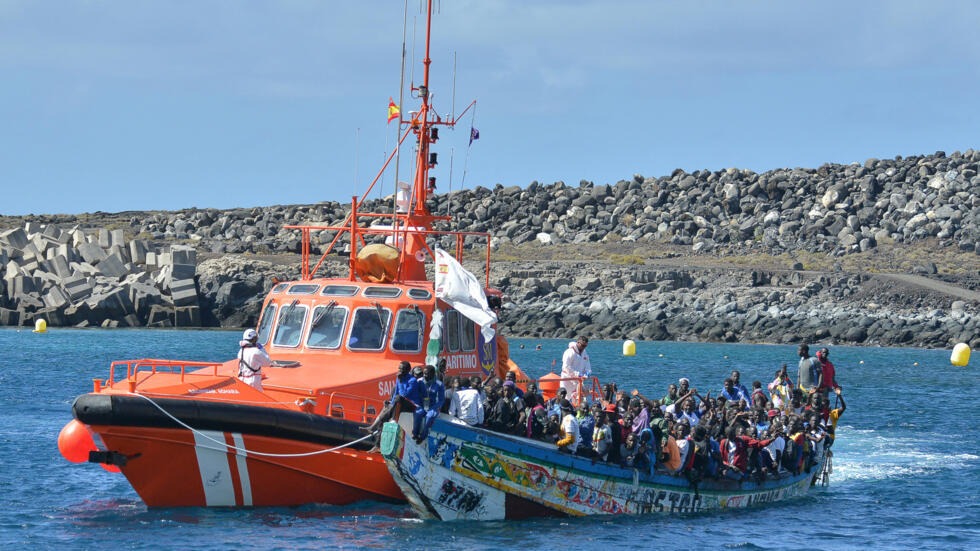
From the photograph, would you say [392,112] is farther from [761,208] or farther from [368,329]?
[761,208]

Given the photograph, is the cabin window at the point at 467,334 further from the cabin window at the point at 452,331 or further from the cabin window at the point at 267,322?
the cabin window at the point at 267,322

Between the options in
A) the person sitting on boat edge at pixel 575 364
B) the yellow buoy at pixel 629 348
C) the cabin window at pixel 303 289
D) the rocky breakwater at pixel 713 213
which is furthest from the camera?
the rocky breakwater at pixel 713 213

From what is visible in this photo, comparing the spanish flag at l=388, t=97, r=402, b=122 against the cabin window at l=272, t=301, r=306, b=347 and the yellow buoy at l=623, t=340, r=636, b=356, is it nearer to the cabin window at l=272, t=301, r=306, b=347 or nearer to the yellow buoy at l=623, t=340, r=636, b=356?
the cabin window at l=272, t=301, r=306, b=347

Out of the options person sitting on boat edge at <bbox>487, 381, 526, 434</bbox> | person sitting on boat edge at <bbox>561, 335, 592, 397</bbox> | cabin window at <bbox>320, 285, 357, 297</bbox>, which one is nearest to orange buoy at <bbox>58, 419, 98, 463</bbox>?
cabin window at <bbox>320, 285, 357, 297</bbox>

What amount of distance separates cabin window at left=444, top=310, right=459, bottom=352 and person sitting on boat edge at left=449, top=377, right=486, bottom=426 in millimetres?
2860

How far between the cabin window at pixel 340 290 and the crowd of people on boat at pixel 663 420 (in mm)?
1917

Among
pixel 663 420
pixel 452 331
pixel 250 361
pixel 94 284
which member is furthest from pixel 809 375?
pixel 94 284

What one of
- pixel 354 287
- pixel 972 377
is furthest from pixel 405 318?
pixel 972 377

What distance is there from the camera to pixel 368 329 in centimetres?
1895

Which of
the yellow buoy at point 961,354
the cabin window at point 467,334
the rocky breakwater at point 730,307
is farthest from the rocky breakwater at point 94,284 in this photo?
the cabin window at point 467,334

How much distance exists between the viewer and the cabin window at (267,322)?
1953 centimetres

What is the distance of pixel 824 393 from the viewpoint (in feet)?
78.8

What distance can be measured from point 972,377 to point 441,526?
1680 inches

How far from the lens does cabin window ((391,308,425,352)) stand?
18922 millimetres
